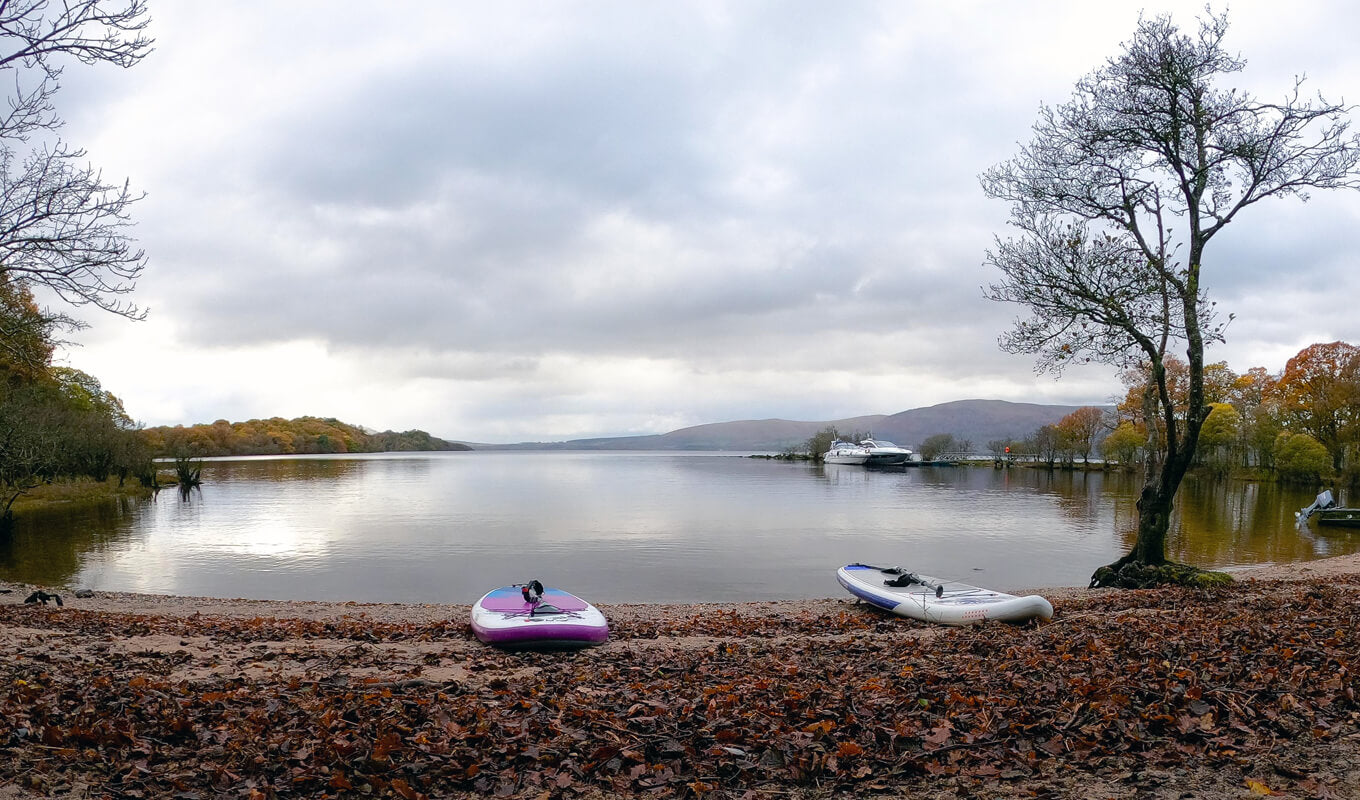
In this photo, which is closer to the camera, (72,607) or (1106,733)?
(1106,733)

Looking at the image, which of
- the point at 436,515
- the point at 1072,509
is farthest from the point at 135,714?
the point at 1072,509

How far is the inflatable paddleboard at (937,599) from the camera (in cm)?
1257

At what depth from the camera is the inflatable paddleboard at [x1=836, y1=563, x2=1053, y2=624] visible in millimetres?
12570

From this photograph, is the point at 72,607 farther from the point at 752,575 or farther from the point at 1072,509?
the point at 1072,509

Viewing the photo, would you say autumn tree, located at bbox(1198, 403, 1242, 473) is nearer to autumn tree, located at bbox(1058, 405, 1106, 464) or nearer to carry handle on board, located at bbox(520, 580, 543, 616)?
autumn tree, located at bbox(1058, 405, 1106, 464)

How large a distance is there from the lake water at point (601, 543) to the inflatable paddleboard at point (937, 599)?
3.46 meters

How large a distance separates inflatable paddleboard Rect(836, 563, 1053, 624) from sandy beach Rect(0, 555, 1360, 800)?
3.46 meters

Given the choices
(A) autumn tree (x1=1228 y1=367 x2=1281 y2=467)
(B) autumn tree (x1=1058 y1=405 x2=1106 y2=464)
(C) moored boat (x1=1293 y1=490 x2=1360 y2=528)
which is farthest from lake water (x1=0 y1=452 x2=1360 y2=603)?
(B) autumn tree (x1=1058 y1=405 x2=1106 y2=464)

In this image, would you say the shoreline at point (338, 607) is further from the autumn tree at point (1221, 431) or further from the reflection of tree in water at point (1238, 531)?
the autumn tree at point (1221, 431)

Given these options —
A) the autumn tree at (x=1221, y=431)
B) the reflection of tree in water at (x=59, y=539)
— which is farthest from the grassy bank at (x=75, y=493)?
the autumn tree at (x=1221, y=431)

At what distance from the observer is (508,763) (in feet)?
15.8

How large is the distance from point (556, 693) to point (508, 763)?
5.57 feet

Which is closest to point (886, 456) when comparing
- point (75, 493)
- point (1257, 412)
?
point (1257, 412)

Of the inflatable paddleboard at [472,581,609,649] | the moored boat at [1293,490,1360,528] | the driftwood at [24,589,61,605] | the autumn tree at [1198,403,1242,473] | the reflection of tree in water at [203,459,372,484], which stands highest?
the autumn tree at [1198,403,1242,473]
